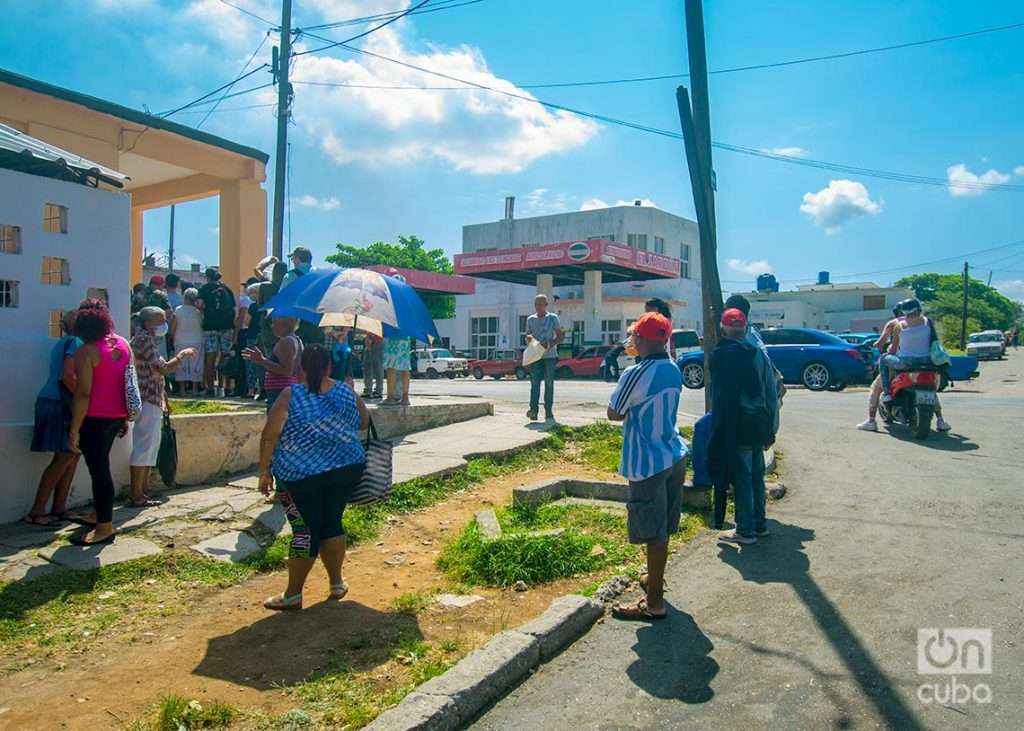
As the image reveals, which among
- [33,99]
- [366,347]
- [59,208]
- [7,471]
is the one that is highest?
[33,99]

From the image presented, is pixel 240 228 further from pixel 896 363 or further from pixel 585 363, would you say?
pixel 585 363

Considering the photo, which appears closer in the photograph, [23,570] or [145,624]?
[145,624]

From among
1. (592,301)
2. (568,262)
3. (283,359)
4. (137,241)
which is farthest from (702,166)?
(592,301)

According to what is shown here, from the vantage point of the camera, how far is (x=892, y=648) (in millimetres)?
3779

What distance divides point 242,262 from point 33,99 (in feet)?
14.9

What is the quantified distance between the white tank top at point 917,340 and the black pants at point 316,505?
7.99 meters

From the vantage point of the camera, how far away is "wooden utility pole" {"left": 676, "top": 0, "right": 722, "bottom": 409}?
7426 mm

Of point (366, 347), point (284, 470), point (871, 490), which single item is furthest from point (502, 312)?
point (284, 470)

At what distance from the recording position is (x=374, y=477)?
4.76 m

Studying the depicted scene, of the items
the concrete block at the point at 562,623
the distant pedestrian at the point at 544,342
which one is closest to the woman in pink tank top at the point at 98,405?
the concrete block at the point at 562,623

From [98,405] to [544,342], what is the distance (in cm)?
572

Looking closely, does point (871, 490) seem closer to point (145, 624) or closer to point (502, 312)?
point (145, 624)

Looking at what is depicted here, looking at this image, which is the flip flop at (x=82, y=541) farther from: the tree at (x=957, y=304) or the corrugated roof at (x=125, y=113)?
the tree at (x=957, y=304)

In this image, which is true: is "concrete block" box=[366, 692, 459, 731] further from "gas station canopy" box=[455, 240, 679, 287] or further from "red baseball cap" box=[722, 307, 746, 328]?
"gas station canopy" box=[455, 240, 679, 287]
